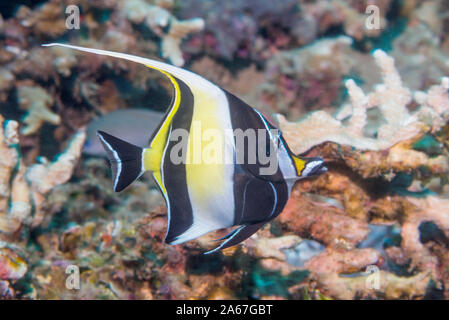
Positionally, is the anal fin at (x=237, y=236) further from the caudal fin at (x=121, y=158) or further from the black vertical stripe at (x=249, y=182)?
the caudal fin at (x=121, y=158)

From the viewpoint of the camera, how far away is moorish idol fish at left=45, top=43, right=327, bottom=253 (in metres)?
1.15

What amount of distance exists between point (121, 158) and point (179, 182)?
22cm

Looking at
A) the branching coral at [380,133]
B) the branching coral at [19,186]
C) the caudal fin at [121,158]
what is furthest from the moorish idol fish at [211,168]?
the branching coral at [19,186]

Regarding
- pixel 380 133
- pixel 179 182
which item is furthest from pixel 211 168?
pixel 380 133

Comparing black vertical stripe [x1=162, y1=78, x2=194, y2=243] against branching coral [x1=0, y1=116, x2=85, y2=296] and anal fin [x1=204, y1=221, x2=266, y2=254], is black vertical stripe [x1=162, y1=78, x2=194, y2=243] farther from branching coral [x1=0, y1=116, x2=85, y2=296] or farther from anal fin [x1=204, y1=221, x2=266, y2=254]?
branching coral [x1=0, y1=116, x2=85, y2=296]

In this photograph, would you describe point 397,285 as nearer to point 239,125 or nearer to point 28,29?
point 239,125

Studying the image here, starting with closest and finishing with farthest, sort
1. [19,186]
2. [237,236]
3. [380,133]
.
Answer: [237,236] < [380,133] < [19,186]

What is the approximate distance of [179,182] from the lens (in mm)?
1198

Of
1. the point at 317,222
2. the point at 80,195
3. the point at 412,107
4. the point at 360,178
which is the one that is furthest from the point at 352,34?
the point at 80,195

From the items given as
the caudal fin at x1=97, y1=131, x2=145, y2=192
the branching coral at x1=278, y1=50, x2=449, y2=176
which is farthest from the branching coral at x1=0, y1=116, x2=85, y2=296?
the branching coral at x1=278, y1=50, x2=449, y2=176

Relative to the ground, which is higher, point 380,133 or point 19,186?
point 380,133

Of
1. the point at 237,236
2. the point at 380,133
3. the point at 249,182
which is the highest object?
the point at 380,133

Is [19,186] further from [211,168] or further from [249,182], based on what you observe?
[249,182]
